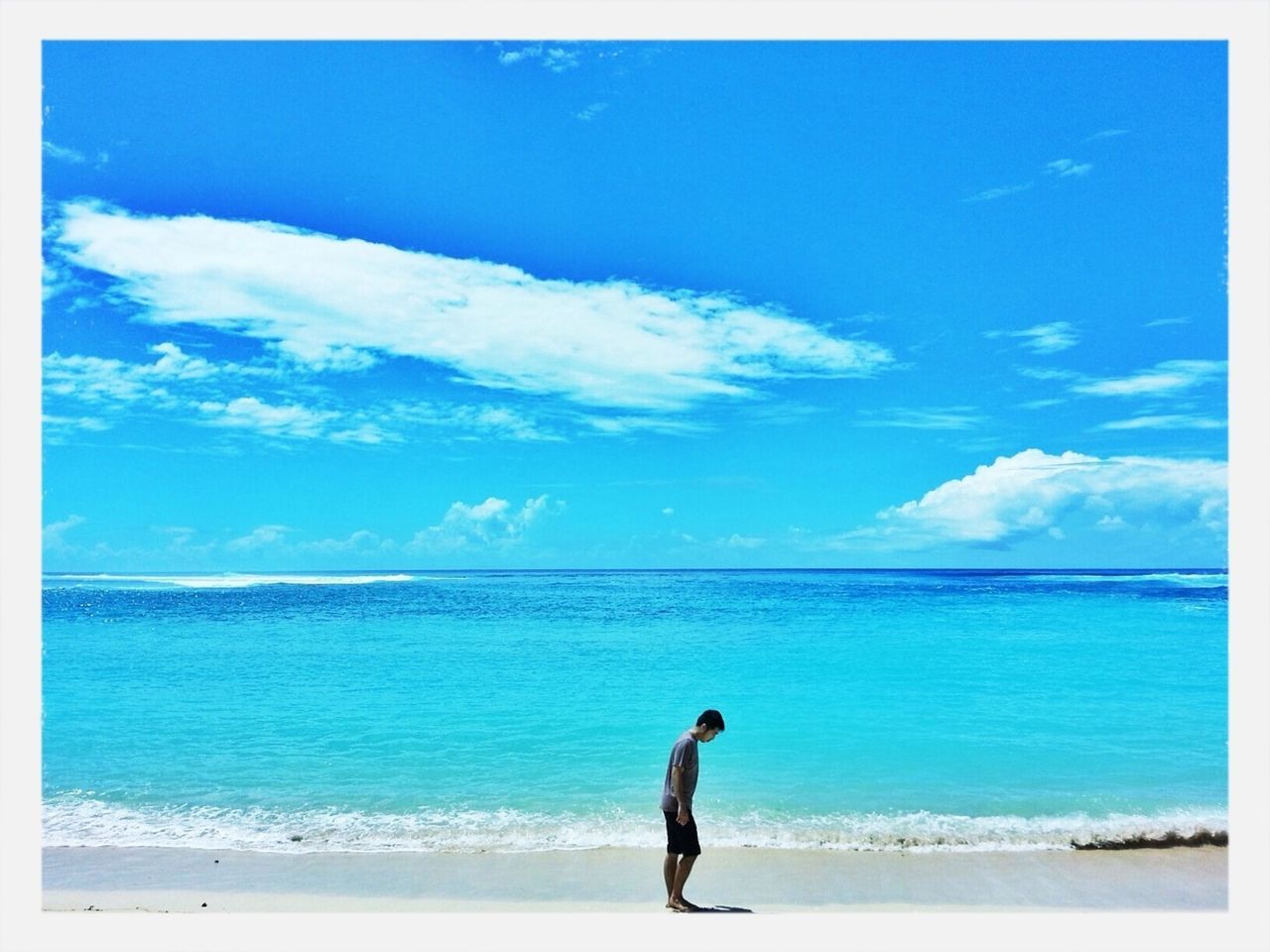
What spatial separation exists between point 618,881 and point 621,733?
4.69 meters

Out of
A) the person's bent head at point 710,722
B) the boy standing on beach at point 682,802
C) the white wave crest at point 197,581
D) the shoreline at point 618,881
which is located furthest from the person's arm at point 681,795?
the white wave crest at point 197,581

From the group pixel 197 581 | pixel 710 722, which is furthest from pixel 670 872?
pixel 197 581

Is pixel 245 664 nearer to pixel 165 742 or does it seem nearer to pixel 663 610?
pixel 165 742

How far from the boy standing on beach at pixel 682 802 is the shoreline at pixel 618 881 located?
35 cm

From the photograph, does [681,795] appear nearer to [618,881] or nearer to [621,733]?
[618,881]

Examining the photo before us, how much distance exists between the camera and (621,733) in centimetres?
1077

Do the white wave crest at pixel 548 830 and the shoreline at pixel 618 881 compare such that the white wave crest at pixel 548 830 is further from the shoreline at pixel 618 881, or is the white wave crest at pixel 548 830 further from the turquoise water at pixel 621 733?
the shoreline at pixel 618 881

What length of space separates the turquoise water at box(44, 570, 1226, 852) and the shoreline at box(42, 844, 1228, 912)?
335mm

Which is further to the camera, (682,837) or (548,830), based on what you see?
(548,830)

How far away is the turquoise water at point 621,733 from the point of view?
293 inches

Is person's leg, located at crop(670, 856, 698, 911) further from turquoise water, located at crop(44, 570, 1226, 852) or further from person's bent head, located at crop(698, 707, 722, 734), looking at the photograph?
turquoise water, located at crop(44, 570, 1226, 852)
